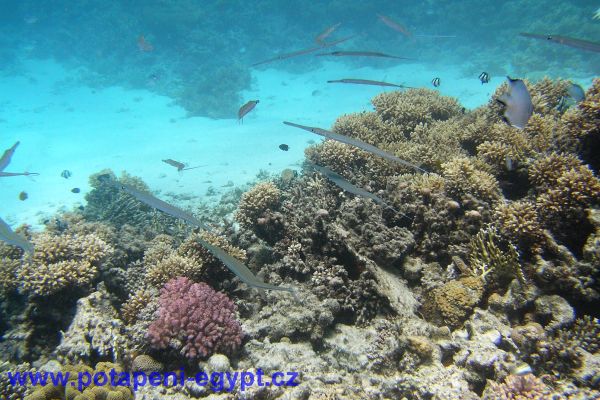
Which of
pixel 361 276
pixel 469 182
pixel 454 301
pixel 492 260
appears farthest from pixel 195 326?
pixel 469 182

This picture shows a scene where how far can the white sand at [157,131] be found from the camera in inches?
682

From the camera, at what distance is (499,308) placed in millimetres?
3957

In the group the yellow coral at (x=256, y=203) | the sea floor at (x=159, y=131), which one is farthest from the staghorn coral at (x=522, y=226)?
the sea floor at (x=159, y=131)

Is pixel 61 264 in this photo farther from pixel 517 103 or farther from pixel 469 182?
pixel 517 103

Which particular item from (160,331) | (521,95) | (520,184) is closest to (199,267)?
(160,331)

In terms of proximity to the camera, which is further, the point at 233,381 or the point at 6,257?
the point at 6,257

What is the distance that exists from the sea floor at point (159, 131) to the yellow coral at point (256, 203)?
812 centimetres

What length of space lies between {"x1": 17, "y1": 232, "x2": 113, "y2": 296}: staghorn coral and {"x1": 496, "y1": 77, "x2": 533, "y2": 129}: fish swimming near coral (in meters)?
6.63

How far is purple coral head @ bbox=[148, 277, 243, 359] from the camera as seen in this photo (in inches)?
148

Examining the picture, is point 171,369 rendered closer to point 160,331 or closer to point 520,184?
point 160,331

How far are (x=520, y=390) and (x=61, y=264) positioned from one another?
6480 millimetres

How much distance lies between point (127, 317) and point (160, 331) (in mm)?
1295

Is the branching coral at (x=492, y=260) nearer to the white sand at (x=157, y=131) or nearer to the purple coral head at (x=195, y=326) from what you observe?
the purple coral head at (x=195, y=326)

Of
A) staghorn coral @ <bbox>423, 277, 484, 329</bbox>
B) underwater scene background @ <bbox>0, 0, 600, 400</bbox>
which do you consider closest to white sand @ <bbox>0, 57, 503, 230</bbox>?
underwater scene background @ <bbox>0, 0, 600, 400</bbox>
